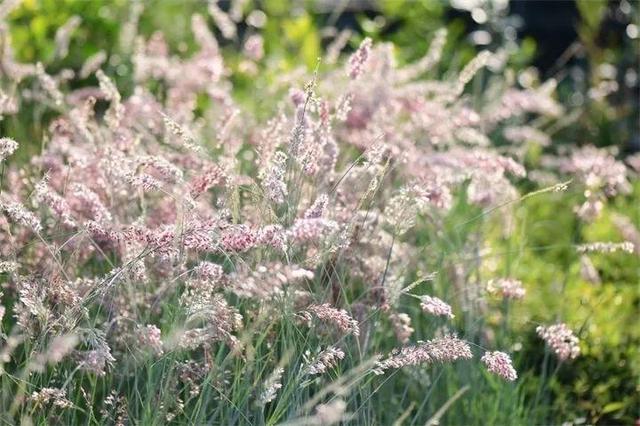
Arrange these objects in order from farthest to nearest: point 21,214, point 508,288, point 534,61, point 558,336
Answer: point 534,61, point 508,288, point 558,336, point 21,214

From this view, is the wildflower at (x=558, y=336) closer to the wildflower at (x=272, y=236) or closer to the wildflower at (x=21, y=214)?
the wildflower at (x=272, y=236)

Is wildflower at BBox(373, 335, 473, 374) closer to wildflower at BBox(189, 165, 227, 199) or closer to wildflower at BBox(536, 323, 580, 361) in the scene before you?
wildflower at BBox(536, 323, 580, 361)

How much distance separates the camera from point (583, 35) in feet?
28.7

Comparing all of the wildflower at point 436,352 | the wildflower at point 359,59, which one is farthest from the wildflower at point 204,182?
the wildflower at point 436,352

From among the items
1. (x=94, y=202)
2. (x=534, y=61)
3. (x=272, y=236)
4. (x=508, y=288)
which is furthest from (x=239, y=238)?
(x=534, y=61)

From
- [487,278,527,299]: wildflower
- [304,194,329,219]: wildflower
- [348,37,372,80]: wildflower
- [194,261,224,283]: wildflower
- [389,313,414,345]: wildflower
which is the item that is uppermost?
[348,37,372,80]: wildflower

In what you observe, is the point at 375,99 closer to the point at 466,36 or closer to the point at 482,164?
the point at 482,164

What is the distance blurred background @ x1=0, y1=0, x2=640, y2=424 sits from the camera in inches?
158

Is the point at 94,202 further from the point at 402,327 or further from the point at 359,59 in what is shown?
the point at 402,327

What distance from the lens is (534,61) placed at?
1058 cm

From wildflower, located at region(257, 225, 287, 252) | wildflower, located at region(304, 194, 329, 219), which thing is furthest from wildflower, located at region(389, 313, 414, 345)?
wildflower, located at region(257, 225, 287, 252)

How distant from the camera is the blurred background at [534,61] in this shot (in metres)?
4.01

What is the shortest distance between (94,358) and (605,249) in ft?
4.44

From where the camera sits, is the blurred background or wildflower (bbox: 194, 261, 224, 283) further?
the blurred background
